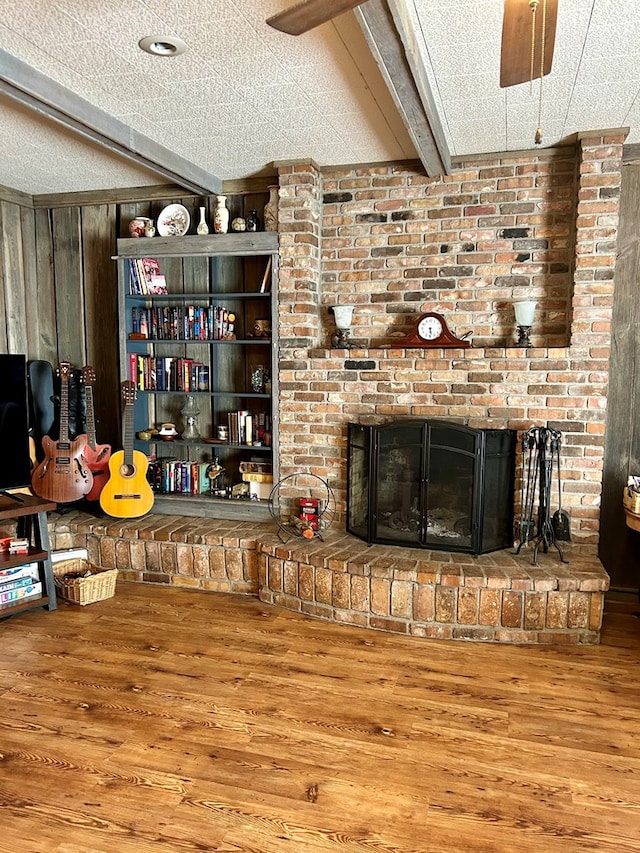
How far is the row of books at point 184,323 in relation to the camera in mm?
4121

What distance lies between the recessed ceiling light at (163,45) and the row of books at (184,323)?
1.87 m

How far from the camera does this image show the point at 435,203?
3.74m

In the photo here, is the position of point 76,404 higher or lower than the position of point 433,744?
higher

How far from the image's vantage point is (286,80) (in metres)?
2.61

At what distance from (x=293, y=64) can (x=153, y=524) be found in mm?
2773

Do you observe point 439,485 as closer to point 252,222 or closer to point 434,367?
point 434,367

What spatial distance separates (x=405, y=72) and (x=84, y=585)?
9.97ft

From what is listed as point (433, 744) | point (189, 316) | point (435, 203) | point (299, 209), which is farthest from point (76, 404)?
point (433, 744)

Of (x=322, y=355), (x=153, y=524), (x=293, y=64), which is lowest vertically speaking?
(x=153, y=524)

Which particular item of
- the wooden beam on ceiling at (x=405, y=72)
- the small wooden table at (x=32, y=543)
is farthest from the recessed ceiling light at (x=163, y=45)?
the small wooden table at (x=32, y=543)


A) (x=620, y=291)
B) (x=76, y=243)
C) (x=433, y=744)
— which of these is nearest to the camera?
(x=433, y=744)

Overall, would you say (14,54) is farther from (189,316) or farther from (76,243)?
(76,243)

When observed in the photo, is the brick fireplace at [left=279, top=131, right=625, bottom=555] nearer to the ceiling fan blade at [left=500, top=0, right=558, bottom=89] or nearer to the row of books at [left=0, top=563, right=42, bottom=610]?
the row of books at [left=0, top=563, right=42, bottom=610]

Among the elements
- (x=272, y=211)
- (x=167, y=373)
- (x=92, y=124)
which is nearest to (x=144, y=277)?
(x=167, y=373)
